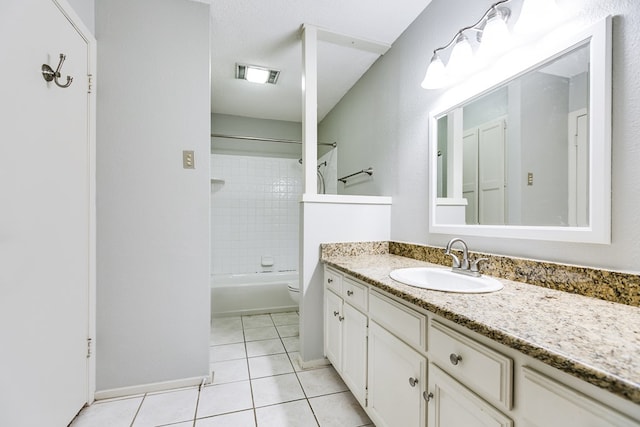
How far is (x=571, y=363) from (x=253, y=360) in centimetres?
193

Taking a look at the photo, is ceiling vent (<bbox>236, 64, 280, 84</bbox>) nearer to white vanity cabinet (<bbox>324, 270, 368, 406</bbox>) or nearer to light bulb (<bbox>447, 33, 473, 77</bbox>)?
light bulb (<bbox>447, 33, 473, 77</bbox>)

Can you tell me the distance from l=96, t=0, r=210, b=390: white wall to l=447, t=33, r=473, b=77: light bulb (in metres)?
1.45

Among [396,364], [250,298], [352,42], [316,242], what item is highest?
[352,42]

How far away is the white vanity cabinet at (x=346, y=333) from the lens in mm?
1370

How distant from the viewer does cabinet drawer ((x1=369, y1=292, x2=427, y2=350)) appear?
95cm

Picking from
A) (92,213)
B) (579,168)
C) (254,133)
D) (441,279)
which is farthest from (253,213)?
(579,168)

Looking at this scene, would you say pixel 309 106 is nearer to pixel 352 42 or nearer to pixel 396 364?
pixel 352 42

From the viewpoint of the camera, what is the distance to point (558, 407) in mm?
556

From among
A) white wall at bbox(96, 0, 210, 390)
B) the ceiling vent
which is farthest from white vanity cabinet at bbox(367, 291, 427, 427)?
the ceiling vent

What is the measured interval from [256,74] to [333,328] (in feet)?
7.61

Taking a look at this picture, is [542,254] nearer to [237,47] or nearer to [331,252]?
[331,252]

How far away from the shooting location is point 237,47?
218 cm

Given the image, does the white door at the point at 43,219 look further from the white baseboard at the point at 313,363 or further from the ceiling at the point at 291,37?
the white baseboard at the point at 313,363

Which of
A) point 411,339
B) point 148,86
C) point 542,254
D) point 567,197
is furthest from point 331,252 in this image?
point 148,86
